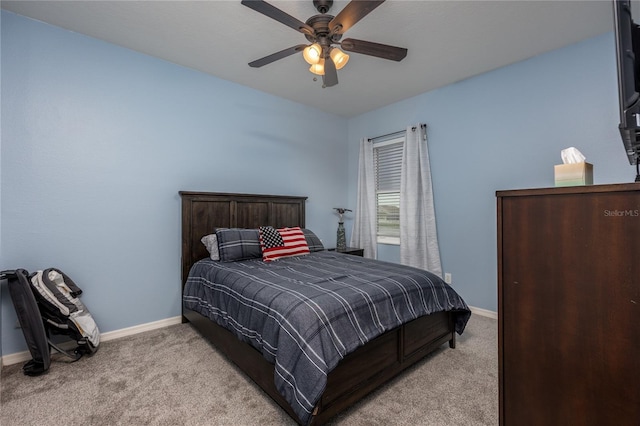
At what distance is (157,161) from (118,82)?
2.51 feet

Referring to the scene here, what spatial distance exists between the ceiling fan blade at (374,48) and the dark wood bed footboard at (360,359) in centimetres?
195

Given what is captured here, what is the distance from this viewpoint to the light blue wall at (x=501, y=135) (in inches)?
94.3

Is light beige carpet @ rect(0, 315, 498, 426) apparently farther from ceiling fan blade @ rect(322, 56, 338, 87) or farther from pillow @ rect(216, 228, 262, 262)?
ceiling fan blade @ rect(322, 56, 338, 87)

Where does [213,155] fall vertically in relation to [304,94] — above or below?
below

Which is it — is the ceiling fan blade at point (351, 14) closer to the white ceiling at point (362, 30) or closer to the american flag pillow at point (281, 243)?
the white ceiling at point (362, 30)

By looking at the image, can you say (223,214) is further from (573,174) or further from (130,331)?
(573,174)

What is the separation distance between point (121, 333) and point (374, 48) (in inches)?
128

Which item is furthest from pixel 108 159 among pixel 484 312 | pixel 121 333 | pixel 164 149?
pixel 484 312

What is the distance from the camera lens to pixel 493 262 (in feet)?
9.91

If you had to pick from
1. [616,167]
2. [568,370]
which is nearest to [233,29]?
[568,370]

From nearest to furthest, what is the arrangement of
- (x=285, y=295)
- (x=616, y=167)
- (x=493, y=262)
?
(x=285, y=295)
(x=616, y=167)
(x=493, y=262)

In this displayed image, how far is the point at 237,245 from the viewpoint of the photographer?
109 inches

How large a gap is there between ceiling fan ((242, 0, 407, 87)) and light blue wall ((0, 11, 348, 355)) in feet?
4.18

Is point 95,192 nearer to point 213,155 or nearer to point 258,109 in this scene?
point 213,155
